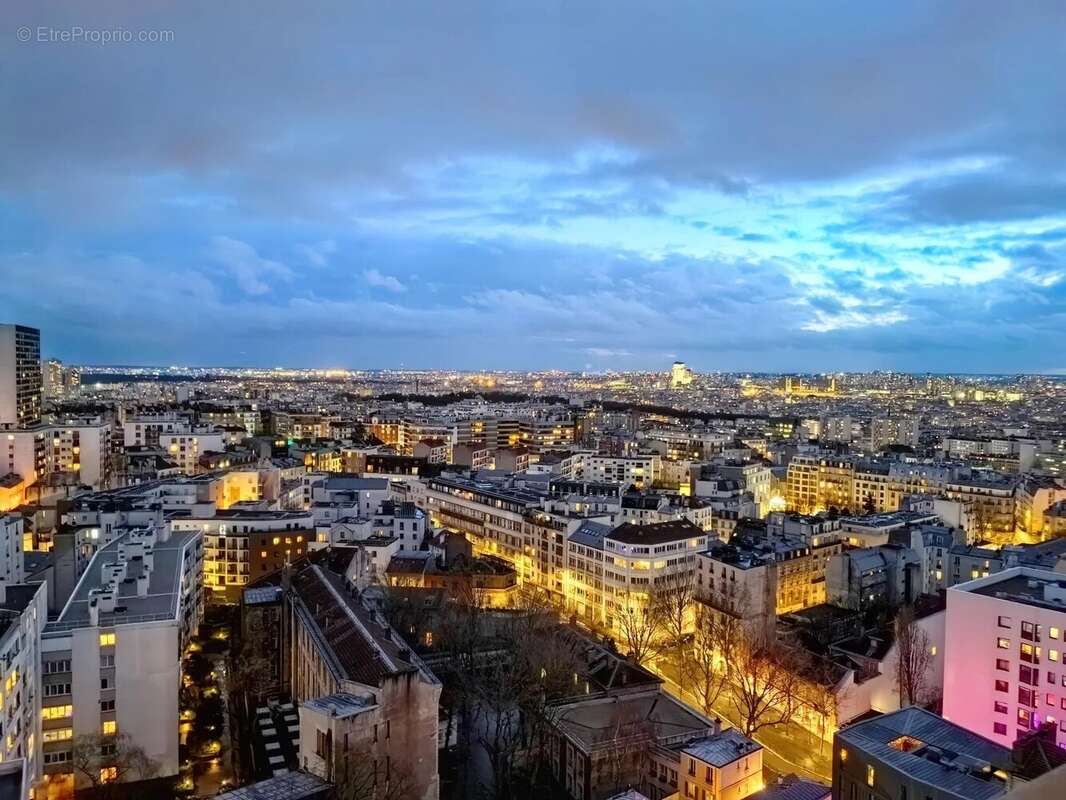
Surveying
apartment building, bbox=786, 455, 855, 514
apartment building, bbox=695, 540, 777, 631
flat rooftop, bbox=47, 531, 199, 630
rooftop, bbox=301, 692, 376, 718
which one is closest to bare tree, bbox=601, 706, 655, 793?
rooftop, bbox=301, 692, 376, 718

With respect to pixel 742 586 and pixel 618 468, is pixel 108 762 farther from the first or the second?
pixel 618 468

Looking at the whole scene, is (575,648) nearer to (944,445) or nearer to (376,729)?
(376,729)

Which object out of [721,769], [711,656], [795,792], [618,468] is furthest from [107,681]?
[618,468]

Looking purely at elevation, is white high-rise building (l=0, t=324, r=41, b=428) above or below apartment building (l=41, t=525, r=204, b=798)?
above

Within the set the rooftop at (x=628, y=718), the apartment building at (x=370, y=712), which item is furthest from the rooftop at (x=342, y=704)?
the rooftop at (x=628, y=718)

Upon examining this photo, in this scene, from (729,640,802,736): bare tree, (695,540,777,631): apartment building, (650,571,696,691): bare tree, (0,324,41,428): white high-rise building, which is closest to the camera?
(729,640,802,736): bare tree

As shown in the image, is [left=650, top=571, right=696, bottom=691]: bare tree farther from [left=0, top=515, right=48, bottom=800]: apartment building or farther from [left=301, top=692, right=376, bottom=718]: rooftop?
[left=0, top=515, right=48, bottom=800]: apartment building

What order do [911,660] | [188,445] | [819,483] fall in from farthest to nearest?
[819,483]
[188,445]
[911,660]
